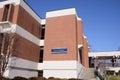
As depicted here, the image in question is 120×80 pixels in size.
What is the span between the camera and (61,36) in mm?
22266

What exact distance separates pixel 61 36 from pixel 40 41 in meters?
4.84

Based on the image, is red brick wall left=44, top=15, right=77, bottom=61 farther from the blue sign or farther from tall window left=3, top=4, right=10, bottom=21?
tall window left=3, top=4, right=10, bottom=21

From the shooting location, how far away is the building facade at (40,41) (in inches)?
727

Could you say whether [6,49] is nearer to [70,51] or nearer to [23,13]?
[23,13]

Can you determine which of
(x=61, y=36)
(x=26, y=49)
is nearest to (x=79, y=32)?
(x=61, y=36)

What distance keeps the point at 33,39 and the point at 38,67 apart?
16.1 ft

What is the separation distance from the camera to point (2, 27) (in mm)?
18734

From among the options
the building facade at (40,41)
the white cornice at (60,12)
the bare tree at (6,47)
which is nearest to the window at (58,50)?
the building facade at (40,41)

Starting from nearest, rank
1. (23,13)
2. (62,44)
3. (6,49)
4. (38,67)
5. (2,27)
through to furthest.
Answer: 1. (6,49)
2. (2,27)
3. (23,13)
4. (62,44)
5. (38,67)

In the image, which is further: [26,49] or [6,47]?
[26,49]

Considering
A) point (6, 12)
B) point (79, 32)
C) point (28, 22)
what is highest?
point (6, 12)

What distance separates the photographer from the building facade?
60.6ft

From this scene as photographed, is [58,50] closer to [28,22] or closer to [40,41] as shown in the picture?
[40,41]

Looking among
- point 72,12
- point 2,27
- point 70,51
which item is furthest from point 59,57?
point 2,27
